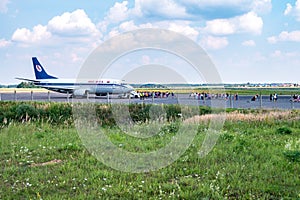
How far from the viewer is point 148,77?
10.9 meters

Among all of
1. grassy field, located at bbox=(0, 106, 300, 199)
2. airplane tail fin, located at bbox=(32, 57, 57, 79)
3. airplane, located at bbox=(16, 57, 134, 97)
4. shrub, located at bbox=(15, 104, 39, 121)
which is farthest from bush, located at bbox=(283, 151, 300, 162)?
airplane tail fin, located at bbox=(32, 57, 57, 79)

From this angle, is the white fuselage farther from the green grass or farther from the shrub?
the green grass

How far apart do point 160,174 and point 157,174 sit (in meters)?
0.08

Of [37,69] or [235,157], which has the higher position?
[37,69]

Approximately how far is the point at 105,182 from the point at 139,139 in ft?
18.2

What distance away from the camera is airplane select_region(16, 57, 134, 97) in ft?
134

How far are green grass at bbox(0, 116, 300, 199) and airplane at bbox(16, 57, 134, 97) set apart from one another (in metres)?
23.7

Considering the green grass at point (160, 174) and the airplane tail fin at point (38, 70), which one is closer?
the green grass at point (160, 174)

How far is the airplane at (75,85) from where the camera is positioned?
1610 inches

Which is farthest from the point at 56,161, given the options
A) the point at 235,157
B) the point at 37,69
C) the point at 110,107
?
the point at 37,69

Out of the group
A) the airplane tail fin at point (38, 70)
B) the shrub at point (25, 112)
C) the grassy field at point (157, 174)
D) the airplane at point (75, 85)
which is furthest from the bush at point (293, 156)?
the airplane tail fin at point (38, 70)

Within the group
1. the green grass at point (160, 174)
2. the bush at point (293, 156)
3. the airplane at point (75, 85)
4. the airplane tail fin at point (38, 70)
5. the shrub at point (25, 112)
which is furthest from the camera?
the airplane tail fin at point (38, 70)

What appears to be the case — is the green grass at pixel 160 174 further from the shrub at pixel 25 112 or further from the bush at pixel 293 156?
the shrub at pixel 25 112

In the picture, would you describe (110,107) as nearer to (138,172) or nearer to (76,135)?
(76,135)
